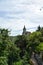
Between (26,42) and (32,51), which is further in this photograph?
(26,42)

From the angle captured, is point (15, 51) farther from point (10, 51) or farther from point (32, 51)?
point (32, 51)

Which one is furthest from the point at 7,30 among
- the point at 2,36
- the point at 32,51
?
the point at 32,51

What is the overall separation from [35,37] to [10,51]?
10.4 m

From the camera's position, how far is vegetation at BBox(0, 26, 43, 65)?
40784 millimetres

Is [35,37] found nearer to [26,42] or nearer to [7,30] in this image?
[26,42]

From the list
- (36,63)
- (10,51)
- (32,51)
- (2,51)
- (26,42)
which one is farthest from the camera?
(26,42)

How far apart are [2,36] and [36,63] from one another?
272 inches

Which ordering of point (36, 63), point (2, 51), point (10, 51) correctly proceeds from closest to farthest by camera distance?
1. point (2, 51)
2. point (10, 51)
3. point (36, 63)

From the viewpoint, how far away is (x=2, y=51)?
40.2 m

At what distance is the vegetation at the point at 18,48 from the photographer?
134 ft

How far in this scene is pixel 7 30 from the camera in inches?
1726

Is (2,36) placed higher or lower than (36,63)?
higher

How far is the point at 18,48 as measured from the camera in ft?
152

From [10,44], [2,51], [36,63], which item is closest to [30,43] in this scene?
[36,63]
